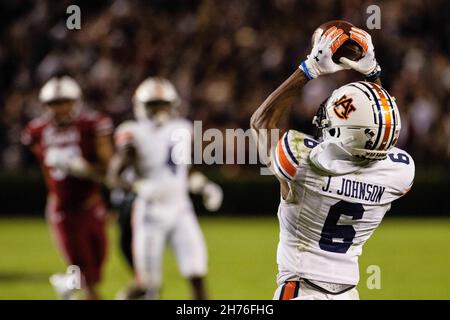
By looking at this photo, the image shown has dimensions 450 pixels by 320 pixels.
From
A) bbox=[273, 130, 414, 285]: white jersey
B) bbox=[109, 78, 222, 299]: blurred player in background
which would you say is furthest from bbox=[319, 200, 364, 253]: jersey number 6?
bbox=[109, 78, 222, 299]: blurred player in background

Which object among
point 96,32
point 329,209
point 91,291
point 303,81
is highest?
point 96,32

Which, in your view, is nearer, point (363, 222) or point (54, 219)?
point (363, 222)

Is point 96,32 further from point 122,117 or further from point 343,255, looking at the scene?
point 343,255

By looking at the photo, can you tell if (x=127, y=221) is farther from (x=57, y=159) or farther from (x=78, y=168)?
(x=57, y=159)

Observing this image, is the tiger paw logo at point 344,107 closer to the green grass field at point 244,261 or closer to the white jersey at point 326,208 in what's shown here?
the white jersey at point 326,208

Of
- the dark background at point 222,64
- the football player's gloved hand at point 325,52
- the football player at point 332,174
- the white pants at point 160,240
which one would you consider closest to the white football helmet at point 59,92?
the white pants at point 160,240

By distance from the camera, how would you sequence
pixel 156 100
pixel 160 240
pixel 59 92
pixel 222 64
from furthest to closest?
pixel 222 64, pixel 156 100, pixel 59 92, pixel 160 240

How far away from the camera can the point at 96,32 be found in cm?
1559

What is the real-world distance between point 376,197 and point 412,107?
1061 centimetres

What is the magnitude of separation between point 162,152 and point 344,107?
358 cm

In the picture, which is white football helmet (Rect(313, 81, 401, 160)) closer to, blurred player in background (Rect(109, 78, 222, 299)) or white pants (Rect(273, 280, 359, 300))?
white pants (Rect(273, 280, 359, 300))

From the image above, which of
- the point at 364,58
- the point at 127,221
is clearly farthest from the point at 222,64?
the point at 364,58

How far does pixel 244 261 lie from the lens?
1066 cm
